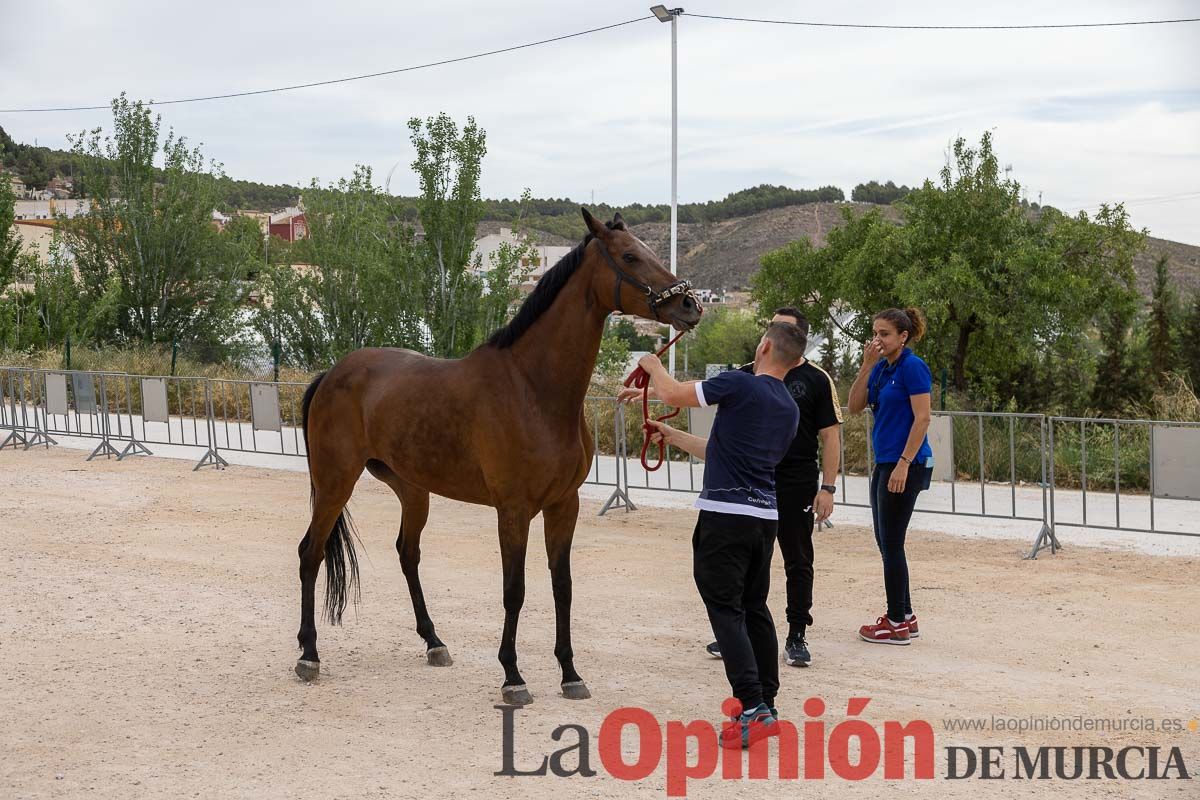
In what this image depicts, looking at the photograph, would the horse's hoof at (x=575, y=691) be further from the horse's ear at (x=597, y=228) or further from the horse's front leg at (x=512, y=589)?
the horse's ear at (x=597, y=228)

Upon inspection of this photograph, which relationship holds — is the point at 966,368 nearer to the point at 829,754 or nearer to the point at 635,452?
the point at 635,452

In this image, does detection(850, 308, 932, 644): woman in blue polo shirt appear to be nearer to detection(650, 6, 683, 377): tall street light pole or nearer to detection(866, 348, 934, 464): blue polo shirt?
detection(866, 348, 934, 464): blue polo shirt

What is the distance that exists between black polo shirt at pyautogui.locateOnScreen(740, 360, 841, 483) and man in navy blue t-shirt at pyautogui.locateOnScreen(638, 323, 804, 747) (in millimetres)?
1210

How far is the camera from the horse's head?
16.8 ft

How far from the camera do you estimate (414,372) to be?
6082 millimetres

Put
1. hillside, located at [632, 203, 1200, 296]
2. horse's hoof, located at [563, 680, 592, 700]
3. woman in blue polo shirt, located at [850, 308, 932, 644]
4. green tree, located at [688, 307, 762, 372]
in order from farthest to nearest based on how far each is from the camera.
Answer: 1. hillside, located at [632, 203, 1200, 296]
2. green tree, located at [688, 307, 762, 372]
3. woman in blue polo shirt, located at [850, 308, 932, 644]
4. horse's hoof, located at [563, 680, 592, 700]

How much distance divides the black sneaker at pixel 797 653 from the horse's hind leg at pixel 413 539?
1.89 m

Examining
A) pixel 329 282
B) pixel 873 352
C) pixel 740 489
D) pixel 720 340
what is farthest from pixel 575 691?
pixel 720 340

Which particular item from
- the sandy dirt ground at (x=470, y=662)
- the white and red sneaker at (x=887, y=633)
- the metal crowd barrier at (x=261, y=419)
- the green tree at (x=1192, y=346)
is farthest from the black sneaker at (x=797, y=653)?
the green tree at (x=1192, y=346)

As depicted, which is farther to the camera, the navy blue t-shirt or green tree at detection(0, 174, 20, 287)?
green tree at detection(0, 174, 20, 287)

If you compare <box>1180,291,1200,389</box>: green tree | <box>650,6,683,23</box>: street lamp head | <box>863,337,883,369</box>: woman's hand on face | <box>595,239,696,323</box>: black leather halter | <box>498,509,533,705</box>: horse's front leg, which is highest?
<box>650,6,683,23</box>: street lamp head

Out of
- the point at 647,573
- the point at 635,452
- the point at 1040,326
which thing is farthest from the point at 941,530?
the point at 1040,326

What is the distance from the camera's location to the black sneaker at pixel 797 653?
241 inches

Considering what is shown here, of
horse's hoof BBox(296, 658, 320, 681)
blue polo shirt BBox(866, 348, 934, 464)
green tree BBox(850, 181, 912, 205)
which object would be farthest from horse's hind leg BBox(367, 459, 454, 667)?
green tree BBox(850, 181, 912, 205)
